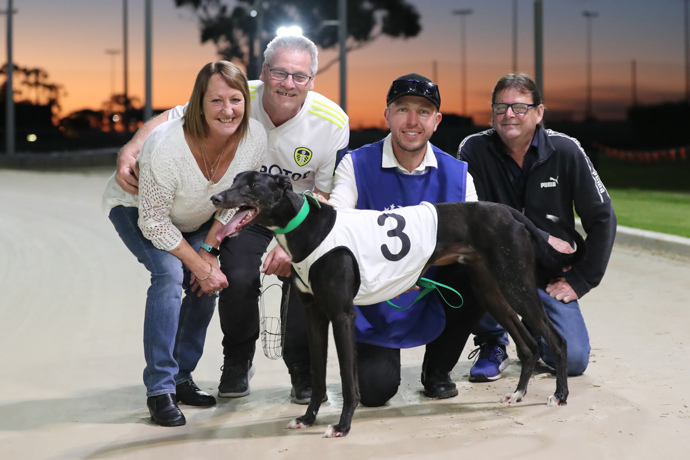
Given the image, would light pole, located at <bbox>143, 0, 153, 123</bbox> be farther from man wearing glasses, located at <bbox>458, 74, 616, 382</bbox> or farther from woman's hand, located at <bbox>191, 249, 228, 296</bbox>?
woman's hand, located at <bbox>191, 249, 228, 296</bbox>

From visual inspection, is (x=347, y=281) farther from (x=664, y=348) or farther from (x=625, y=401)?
(x=664, y=348)

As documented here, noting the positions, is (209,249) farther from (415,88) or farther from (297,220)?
(415,88)

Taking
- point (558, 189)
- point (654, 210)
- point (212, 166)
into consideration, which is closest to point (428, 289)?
point (558, 189)

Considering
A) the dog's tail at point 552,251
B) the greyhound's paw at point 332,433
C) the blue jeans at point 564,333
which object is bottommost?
the greyhound's paw at point 332,433

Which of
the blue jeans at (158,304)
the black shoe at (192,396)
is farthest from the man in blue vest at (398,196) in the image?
the blue jeans at (158,304)

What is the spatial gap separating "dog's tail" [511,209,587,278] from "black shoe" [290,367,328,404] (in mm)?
1237

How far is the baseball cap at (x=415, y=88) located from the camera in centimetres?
396

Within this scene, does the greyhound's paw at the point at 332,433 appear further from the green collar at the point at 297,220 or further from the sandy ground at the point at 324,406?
the green collar at the point at 297,220

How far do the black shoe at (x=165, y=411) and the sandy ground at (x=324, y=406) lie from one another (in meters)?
0.05

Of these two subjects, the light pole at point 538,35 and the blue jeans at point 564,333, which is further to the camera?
the light pole at point 538,35

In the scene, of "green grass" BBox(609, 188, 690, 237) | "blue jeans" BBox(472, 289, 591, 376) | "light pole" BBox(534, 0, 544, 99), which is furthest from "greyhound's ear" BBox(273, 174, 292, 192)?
"light pole" BBox(534, 0, 544, 99)

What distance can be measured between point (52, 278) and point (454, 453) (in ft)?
15.0

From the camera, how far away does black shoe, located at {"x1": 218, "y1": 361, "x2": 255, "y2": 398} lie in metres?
4.21

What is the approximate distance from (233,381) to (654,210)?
798 cm
